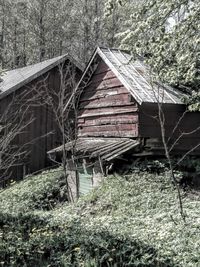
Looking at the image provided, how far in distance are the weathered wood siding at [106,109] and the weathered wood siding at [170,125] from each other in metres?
0.32

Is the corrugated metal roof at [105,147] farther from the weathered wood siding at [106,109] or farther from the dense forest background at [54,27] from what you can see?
the dense forest background at [54,27]

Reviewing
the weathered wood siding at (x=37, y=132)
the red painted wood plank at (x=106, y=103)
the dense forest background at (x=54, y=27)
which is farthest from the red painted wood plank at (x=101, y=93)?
the dense forest background at (x=54, y=27)

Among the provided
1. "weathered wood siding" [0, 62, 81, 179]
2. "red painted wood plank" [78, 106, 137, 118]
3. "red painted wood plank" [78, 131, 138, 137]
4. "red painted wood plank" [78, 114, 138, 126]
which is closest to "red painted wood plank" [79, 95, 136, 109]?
"red painted wood plank" [78, 106, 137, 118]

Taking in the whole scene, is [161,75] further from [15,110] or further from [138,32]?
[15,110]

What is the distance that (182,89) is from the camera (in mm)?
14336

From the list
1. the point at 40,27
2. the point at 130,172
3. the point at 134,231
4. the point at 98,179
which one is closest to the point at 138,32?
the point at 134,231

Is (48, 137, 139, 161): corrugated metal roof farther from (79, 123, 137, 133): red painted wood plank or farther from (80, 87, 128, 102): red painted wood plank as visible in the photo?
(80, 87, 128, 102): red painted wood plank

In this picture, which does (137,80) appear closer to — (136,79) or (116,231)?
(136,79)

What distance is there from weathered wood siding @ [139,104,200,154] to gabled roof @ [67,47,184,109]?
30 centimetres

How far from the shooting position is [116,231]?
7.45m

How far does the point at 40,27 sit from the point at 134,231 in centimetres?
2757

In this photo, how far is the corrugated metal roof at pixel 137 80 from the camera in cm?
1267

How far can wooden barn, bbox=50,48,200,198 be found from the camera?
12812 millimetres

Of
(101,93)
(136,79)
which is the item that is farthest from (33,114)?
(136,79)
